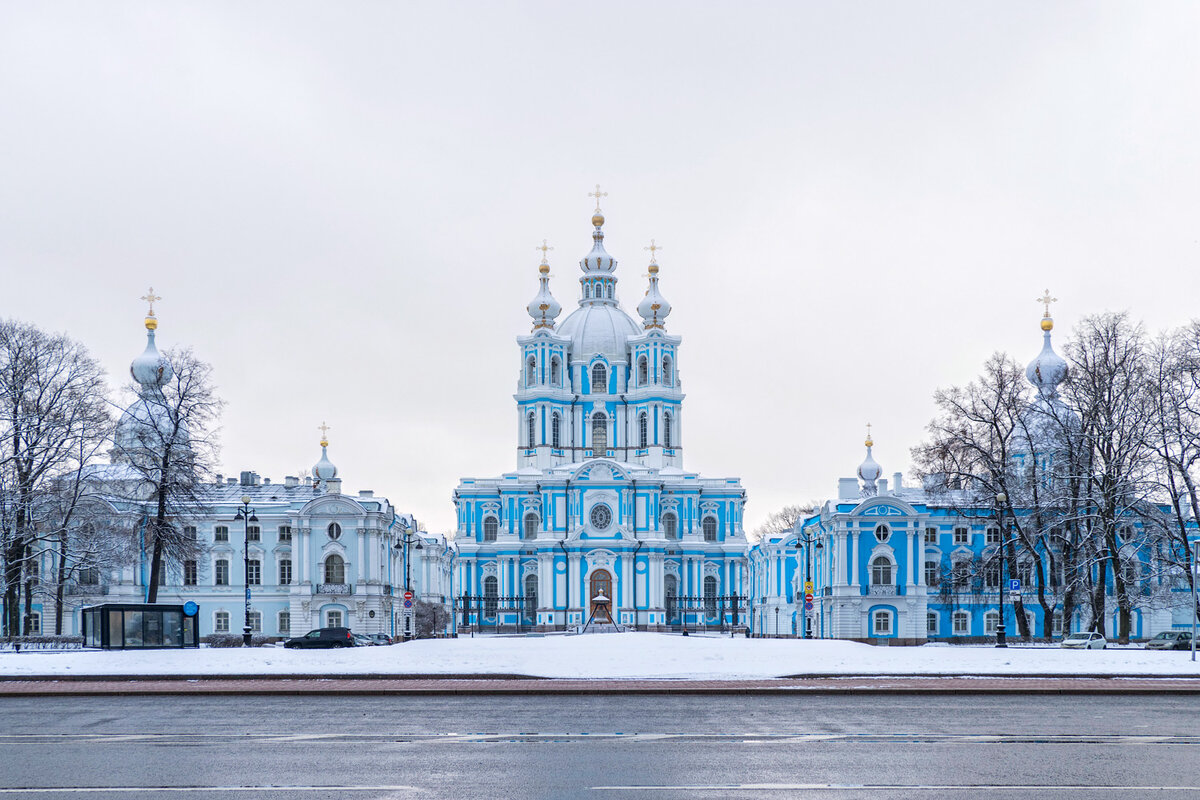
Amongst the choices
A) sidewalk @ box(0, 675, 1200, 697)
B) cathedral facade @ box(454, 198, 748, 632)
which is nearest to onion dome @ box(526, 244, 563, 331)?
cathedral facade @ box(454, 198, 748, 632)

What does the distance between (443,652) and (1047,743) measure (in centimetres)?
2174

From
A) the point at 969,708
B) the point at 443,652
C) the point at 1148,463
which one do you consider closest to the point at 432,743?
the point at 969,708

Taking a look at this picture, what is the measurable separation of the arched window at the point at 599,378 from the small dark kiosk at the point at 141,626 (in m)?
62.2

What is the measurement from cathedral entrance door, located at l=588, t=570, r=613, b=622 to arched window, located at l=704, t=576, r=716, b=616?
6.49m

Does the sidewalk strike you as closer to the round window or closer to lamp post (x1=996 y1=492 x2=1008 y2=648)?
lamp post (x1=996 y1=492 x2=1008 y2=648)

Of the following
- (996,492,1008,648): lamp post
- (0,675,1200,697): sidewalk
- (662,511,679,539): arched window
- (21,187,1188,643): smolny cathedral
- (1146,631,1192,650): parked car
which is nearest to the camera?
(0,675,1200,697): sidewalk

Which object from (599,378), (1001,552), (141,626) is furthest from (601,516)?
(141,626)

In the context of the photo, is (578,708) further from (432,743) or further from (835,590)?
(835,590)

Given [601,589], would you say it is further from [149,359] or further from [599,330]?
[149,359]

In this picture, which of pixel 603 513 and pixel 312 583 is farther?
pixel 603 513

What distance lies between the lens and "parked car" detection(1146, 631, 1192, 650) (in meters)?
49.5

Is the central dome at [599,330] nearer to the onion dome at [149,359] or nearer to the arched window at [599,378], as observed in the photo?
the arched window at [599,378]

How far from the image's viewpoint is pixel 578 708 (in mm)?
24734

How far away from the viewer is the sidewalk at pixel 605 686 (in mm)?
28094
